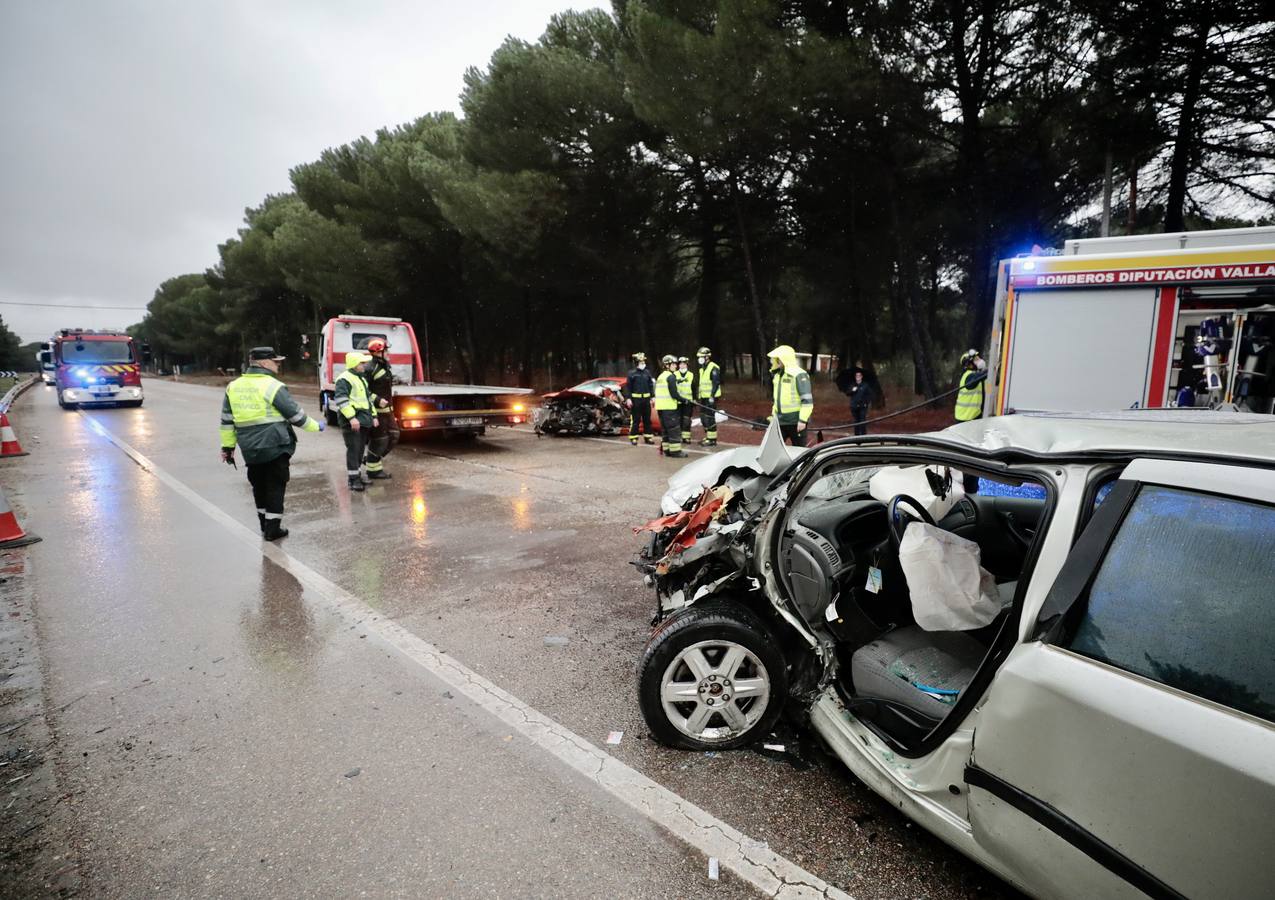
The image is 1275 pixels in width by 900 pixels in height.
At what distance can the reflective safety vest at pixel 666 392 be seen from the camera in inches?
403

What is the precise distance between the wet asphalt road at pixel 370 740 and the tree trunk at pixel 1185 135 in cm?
1240

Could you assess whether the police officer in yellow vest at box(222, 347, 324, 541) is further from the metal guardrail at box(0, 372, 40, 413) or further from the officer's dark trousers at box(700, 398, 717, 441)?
the metal guardrail at box(0, 372, 40, 413)

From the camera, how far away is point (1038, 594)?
172 cm

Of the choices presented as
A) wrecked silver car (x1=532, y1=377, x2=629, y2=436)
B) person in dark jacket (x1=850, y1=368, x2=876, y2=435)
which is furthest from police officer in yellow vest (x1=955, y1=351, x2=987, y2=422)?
wrecked silver car (x1=532, y1=377, x2=629, y2=436)

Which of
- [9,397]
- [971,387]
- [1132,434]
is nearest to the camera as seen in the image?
[1132,434]

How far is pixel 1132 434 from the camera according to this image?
72.2 inches

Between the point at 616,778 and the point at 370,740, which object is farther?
the point at 370,740

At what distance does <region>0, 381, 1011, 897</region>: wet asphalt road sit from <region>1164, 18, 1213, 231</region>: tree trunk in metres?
12.4

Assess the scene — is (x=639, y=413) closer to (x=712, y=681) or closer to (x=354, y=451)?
(x=354, y=451)

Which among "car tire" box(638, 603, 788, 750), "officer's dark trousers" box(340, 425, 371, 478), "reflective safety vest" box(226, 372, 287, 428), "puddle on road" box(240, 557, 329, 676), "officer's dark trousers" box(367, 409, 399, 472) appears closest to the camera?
"car tire" box(638, 603, 788, 750)

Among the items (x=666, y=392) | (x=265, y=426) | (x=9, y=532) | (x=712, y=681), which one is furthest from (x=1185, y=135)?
(x=9, y=532)

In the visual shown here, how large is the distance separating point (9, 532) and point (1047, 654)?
7.81 meters

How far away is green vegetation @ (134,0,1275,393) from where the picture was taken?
37.7 ft

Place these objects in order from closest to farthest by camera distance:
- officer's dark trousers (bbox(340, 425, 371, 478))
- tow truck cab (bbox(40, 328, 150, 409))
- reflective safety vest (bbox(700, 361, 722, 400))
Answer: officer's dark trousers (bbox(340, 425, 371, 478)), reflective safety vest (bbox(700, 361, 722, 400)), tow truck cab (bbox(40, 328, 150, 409))
